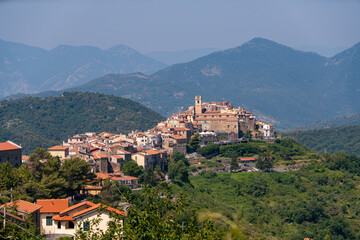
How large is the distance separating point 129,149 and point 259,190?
9409mm

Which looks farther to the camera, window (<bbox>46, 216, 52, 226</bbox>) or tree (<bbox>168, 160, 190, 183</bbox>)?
tree (<bbox>168, 160, 190, 183</bbox>)

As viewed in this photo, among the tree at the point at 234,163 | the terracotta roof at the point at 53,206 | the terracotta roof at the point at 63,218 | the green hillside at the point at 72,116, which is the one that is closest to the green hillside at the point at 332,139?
the green hillside at the point at 72,116

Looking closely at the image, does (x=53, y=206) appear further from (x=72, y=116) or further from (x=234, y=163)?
(x=72, y=116)

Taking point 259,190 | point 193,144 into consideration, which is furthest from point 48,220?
point 193,144

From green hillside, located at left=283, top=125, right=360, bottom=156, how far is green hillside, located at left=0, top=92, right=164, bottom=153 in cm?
2657

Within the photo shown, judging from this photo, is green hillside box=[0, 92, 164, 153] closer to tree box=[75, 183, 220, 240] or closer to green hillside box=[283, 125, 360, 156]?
green hillside box=[283, 125, 360, 156]

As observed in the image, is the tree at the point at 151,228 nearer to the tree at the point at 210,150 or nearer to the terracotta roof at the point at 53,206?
the terracotta roof at the point at 53,206

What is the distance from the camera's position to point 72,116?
108m

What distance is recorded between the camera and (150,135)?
44688 mm

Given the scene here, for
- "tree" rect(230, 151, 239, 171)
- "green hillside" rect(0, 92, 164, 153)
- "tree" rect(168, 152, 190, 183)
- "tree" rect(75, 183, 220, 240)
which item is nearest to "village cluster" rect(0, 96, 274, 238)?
"tree" rect(168, 152, 190, 183)

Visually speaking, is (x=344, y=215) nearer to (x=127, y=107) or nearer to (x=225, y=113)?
(x=225, y=113)

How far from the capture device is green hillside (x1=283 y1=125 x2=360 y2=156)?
94000 millimetres

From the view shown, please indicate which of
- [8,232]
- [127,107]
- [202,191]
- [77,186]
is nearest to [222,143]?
[202,191]

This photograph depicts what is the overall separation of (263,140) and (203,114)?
6045 mm
